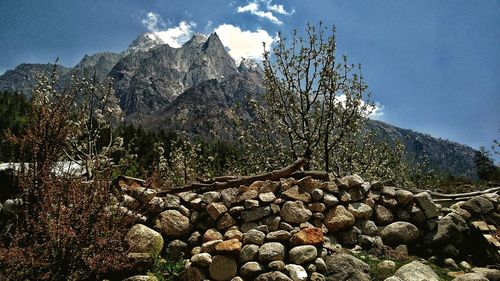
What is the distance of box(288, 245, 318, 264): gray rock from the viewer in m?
8.42

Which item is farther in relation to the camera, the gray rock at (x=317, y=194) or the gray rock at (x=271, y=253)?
the gray rock at (x=317, y=194)

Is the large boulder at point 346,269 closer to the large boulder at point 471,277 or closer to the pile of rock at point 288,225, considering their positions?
the pile of rock at point 288,225

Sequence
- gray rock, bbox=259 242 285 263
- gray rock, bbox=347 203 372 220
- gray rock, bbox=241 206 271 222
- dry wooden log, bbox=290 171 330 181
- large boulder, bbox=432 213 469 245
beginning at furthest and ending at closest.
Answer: dry wooden log, bbox=290 171 330 181 → gray rock, bbox=347 203 372 220 → large boulder, bbox=432 213 469 245 → gray rock, bbox=241 206 271 222 → gray rock, bbox=259 242 285 263

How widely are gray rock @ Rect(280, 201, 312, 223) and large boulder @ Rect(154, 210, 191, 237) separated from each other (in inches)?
91.3

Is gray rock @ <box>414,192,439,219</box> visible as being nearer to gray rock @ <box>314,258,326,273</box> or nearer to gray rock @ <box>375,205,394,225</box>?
gray rock @ <box>375,205,394,225</box>

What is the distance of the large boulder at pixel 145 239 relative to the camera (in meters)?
8.91

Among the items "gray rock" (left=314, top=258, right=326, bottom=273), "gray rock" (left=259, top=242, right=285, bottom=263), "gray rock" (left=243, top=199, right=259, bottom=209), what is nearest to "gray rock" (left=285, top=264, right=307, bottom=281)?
"gray rock" (left=259, top=242, right=285, bottom=263)

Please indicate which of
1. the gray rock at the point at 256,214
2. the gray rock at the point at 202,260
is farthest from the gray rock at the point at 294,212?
the gray rock at the point at 202,260

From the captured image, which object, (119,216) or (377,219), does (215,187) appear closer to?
(119,216)

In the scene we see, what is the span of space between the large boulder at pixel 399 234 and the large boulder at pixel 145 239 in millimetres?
5372

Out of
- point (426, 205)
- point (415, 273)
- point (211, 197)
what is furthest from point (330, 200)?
point (211, 197)

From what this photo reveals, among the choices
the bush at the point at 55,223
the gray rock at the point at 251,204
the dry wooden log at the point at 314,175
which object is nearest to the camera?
the bush at the point at 55,223

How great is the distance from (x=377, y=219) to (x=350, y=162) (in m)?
10.5

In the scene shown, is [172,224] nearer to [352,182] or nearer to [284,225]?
[284,225]
